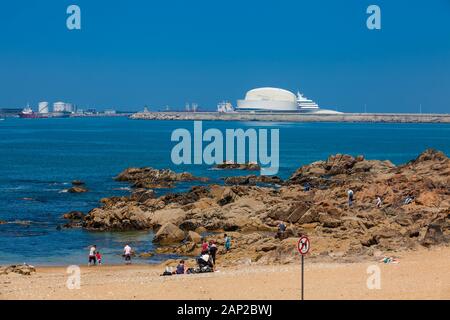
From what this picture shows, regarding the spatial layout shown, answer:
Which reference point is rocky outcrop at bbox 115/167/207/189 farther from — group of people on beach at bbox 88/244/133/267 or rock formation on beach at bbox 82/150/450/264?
group of people on beach at bbox 88/244/133/267

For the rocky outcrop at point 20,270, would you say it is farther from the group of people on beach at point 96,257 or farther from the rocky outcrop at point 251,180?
the rocky outcrop at point 251,180

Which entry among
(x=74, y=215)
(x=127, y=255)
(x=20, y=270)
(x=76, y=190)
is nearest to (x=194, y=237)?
(x=127, y=255)

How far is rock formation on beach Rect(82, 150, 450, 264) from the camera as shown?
22.1 m

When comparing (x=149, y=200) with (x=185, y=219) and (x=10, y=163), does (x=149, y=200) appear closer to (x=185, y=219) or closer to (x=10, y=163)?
(x=185, y=219)

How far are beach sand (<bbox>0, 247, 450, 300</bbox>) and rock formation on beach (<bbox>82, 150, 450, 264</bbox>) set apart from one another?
2.26 meters

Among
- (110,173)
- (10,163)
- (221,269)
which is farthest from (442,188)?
(10,163)

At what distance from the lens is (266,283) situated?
16125 mm

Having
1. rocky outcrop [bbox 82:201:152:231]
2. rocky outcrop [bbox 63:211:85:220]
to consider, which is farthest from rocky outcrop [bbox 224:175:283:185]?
rocky outcrop [bbox 82:201:152:231]

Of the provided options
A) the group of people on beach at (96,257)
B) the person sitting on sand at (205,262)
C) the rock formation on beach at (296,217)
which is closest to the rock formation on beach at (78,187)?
the rock formation on beach at (296,217)

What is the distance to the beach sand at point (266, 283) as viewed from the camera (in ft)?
48.0

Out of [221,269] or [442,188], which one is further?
[442,188]

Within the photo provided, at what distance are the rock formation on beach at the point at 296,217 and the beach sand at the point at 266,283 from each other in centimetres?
226
